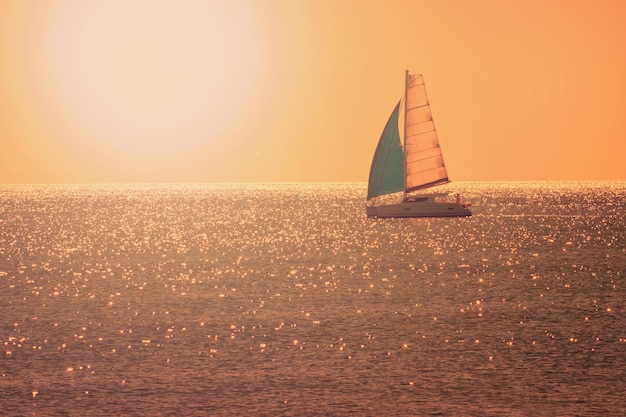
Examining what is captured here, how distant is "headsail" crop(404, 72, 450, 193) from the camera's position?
111312 millimetres

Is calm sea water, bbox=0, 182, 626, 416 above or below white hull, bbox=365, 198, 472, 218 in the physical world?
below

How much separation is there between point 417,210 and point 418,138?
8176mm

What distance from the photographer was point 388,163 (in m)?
111

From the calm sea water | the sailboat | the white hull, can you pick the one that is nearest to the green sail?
the sailboat

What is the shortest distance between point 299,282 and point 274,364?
29.0 m

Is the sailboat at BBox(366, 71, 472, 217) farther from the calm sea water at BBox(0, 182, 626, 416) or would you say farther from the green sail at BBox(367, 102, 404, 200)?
the calm sea water at BBox(0, 182, 626, 416)

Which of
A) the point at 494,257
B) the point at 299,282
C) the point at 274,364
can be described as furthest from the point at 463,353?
the point at 494,257

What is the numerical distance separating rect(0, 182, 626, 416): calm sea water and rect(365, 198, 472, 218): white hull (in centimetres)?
1990

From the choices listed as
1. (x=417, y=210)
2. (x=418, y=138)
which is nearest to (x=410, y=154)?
(x=418, y=138)

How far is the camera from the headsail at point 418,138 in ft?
365

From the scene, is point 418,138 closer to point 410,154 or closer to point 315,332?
point 410,154

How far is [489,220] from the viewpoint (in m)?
156

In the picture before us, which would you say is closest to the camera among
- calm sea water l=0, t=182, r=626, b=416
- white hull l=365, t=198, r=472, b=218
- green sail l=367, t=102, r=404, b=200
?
calm sea water l=0, t=182, r=626, b=416

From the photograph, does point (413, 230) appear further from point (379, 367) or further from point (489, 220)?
point (379, 367)
